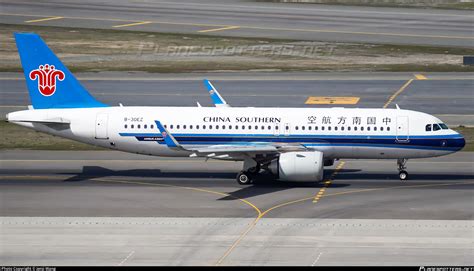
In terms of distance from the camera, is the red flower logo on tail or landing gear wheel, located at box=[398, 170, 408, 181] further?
the red flower logo on tail

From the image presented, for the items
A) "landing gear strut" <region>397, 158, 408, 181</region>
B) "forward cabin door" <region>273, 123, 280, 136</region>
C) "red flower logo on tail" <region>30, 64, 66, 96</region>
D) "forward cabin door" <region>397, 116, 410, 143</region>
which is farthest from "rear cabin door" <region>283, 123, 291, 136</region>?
"red flower logo on tail" <region>30, 64, 66, 96</region>

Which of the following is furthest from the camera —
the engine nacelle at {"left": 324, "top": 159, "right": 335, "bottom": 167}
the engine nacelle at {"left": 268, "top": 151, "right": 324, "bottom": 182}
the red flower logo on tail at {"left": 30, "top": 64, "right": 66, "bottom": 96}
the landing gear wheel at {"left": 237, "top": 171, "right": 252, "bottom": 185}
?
the engine nacelle at {"left": 324, "top": 159, "right": 335, "bottom": 167}

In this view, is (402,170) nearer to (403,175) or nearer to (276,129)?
(403,175)

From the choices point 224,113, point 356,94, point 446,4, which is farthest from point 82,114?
point 446,4

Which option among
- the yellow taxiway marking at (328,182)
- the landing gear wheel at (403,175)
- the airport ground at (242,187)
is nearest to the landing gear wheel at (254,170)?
the airport ground at (242,187)

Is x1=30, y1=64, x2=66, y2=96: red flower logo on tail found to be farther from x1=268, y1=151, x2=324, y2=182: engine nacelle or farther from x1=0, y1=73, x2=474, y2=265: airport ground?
x1=268, y1=151, x2=324, y2=182: engine nacelle

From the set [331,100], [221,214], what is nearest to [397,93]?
[331,100]

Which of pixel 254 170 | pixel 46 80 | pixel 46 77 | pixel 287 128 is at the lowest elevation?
pixel 254 170

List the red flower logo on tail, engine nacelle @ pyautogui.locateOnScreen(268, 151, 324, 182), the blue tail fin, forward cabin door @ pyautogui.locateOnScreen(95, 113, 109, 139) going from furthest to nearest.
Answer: the red flower logo on tail, the blue tail fin, forward cabin door @ pyautogui.locateOnScreen(95, 113, 109, 139), engine nacelle @ pyautogui.locateOnScreen(268, 151, 324, 182)

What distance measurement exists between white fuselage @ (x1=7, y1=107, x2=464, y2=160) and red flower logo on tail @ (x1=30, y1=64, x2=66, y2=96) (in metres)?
1.47

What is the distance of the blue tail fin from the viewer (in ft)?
183

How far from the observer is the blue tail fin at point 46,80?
2200 inches

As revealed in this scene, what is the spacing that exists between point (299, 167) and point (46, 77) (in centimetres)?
1596

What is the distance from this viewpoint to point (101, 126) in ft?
182
